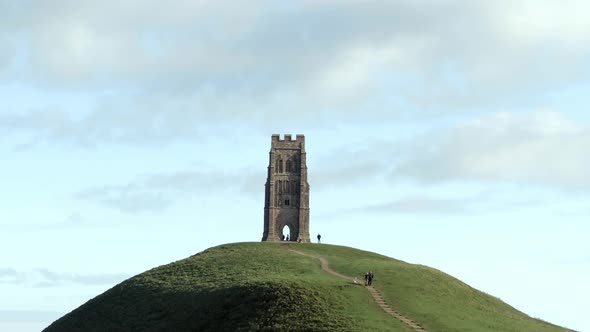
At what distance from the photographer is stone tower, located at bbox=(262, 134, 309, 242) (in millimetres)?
121938

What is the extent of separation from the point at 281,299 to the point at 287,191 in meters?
50.7

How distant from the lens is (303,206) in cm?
12238

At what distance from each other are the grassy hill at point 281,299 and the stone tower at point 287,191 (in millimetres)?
14796

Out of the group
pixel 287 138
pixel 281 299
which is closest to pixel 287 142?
pixel 287 138

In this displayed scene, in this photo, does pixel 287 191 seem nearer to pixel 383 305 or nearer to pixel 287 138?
pixel 287 138

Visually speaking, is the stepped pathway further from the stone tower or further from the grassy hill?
the stone tower

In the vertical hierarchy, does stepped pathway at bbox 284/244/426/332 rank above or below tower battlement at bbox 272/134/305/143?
below

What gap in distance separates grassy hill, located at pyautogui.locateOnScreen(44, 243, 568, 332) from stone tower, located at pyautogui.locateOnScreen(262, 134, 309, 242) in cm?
1480

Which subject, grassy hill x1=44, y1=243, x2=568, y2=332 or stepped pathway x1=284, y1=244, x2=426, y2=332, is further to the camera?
grassy hill x1=44, y1=243, x2=568, y2=332

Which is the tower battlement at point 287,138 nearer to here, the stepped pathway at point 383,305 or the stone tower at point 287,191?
the stone tower at point 287,191

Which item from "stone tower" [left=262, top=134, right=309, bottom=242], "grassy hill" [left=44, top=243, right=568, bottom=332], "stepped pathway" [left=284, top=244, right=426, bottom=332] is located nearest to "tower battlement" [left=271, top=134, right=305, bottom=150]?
"stone tower" [left=262, top=134, right=309, bottom=242]

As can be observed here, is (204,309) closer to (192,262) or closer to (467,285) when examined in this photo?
(192,262)

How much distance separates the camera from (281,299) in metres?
73.5

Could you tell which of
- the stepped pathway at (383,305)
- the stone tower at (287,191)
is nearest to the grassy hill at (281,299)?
the stepped pathway at (383,305)
